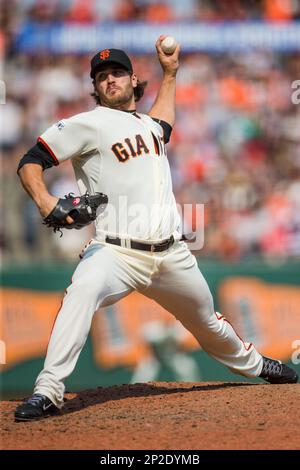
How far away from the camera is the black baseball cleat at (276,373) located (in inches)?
216

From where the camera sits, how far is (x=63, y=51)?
11273mm

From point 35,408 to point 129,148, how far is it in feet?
5.00

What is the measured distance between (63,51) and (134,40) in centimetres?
96

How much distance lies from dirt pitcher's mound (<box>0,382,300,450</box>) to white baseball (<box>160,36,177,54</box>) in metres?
2.23

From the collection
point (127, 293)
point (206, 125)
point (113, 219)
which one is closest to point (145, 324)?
point (206, 125)

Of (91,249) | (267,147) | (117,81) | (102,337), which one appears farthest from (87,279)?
(267,147)

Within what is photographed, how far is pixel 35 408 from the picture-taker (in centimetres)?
448

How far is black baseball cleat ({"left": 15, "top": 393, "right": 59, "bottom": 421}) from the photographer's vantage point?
4480 millimetres

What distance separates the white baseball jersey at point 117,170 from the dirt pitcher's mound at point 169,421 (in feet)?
3.26

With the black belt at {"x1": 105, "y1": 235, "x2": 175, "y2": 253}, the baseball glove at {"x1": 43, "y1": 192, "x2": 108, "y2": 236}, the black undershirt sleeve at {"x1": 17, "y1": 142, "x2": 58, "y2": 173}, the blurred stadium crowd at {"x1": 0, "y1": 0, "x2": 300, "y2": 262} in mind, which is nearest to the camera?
the baseball glove at {"x1": 43, "y1": 192, "x2": 108, "y2": 236}

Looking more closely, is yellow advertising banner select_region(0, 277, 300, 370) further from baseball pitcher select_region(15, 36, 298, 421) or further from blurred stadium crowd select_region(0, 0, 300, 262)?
baseball pitcher select_region(15, 36, 298, 421)

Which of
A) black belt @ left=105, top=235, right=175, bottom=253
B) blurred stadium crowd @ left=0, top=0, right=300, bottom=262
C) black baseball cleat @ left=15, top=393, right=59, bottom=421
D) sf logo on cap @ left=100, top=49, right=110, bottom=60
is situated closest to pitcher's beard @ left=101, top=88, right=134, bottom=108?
sf logo on cap @ left=100, top=49, right=110, bottom=60

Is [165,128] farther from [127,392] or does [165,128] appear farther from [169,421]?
[169,421]

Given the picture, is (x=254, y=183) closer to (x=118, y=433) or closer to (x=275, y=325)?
(x=275, y=325)
